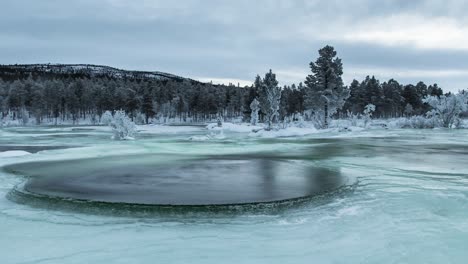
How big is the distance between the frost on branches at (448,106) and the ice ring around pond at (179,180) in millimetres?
46323

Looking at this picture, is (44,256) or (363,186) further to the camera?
(363,186)

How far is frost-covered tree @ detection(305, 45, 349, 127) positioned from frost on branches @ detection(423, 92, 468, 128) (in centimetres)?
1147

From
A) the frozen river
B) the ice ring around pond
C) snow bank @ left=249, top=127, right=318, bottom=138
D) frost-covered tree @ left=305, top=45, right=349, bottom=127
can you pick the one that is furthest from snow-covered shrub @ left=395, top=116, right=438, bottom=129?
the frozen river

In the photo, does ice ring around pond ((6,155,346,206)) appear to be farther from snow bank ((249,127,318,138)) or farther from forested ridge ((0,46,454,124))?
forested ridge ((0,46,454,124))

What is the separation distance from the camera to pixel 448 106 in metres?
60.7

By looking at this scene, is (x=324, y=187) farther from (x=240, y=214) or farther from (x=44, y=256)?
(x=44, y=256)

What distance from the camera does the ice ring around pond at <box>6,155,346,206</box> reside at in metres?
11.7

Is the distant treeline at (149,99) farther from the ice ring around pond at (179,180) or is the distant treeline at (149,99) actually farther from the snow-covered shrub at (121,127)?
the ice ring around pond at (179,180)

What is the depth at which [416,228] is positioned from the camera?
29.2 ft

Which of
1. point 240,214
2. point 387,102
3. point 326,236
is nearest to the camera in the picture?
point 326,236

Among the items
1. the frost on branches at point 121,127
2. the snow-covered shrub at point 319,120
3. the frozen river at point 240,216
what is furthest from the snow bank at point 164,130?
the frozen river at point 240,216

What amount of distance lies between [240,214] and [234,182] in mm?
4120

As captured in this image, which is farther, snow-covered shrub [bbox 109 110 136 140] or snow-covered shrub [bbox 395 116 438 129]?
snow-covered shrub [bbox 395 116 438 129]

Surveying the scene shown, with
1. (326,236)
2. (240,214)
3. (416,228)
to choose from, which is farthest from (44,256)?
(416,228)
